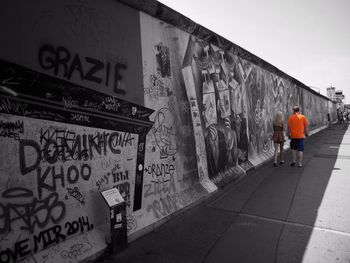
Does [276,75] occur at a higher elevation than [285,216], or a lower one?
higher

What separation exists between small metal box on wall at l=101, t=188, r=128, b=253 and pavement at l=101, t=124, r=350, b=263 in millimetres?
116

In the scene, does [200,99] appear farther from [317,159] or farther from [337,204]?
[317,159]

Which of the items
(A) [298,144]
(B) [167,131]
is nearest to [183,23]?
(B) [167,131]

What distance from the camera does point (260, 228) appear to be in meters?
4.43

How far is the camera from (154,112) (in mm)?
4746

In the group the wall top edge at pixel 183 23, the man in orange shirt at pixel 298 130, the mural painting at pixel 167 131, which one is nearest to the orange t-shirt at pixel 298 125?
the man in orange shirt at pixel 298 130

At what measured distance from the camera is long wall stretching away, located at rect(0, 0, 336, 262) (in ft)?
9.45

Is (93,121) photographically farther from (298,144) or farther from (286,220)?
(298,144)

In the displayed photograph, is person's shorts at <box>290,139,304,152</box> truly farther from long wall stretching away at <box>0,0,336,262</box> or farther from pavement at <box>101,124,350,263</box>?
long wall stretching away at <box>0,0,336,262</box>

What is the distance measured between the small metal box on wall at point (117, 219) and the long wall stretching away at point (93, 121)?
6.3 inches

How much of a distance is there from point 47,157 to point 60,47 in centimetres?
130

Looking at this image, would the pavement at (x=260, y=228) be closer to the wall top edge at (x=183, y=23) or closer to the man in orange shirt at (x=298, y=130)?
the man in orange shirt at (x=298, y=130)

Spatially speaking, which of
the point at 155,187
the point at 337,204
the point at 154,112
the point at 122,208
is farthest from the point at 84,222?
the point at 337,204

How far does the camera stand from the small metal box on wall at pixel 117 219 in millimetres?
3543
